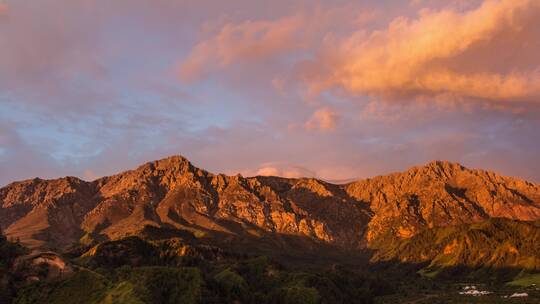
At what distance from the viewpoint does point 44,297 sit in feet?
616

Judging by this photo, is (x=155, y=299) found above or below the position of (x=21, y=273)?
below

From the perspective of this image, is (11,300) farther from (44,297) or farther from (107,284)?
(107,284)

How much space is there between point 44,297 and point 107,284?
20646 millimetres

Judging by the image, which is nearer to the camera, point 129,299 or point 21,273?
point 129,299

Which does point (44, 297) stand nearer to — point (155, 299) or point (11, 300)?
point (11, 300)

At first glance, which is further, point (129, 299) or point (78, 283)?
point (78, 283)

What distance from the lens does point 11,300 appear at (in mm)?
187125

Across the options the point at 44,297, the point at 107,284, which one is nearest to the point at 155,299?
the point at 107,284

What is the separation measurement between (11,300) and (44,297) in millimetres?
10707

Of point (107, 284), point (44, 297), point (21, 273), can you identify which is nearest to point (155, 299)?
point (107, 284)

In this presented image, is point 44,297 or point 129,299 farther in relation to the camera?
point 44,297

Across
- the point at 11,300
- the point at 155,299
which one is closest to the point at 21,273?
the point at 11,300

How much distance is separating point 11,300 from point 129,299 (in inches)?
1713

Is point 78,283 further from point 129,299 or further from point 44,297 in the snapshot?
point 129,299
